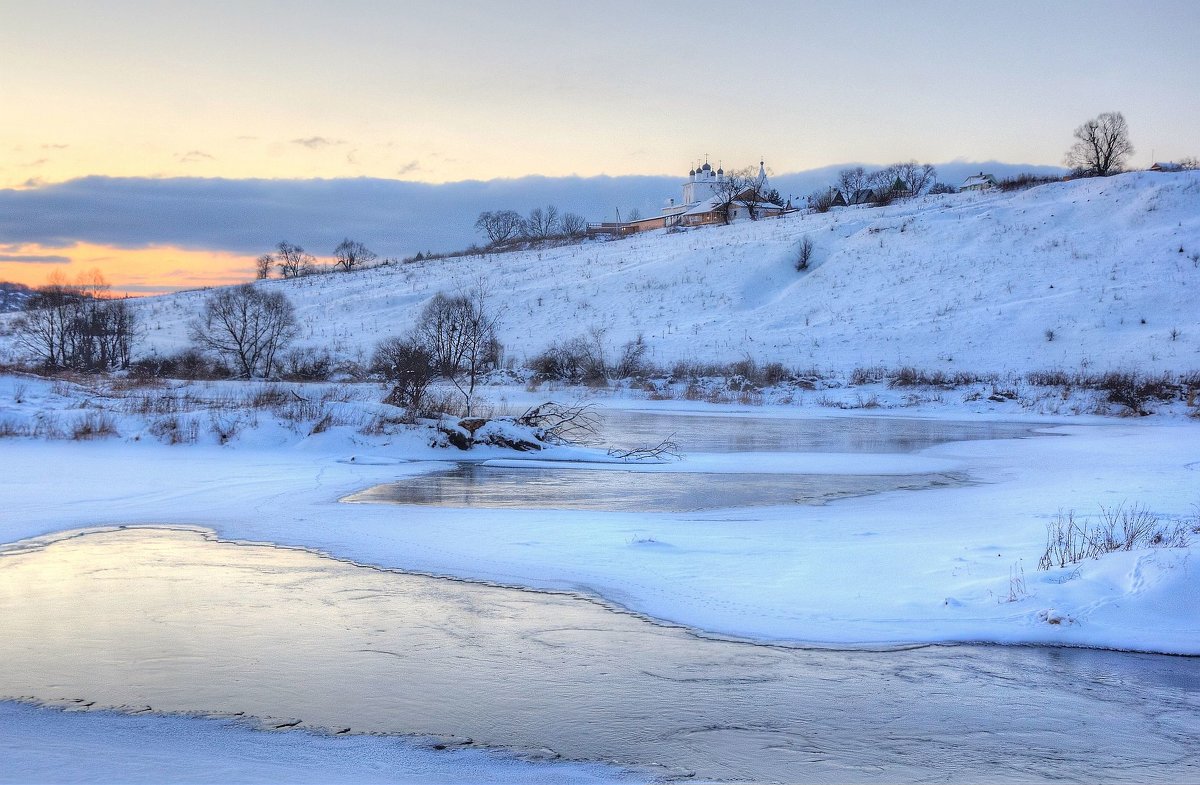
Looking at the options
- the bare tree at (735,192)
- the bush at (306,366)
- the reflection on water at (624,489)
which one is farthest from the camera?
the bare tree at (735,192)

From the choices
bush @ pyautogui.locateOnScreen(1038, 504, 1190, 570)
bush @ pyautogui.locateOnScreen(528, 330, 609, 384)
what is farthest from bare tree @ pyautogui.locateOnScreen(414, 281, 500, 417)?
bush @ pyautogui.locateOnScreen(1038, 504, 1190, 570)

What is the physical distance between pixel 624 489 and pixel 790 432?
1050 centimetres

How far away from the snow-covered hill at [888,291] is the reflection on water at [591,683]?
31717 millimetres

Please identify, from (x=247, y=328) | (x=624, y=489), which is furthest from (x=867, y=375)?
(x=247, y=328)

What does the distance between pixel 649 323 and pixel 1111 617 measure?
142 feet

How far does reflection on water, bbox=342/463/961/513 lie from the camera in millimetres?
13086

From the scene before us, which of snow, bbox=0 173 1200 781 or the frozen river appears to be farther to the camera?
snow, bbox=0 173 1200 781

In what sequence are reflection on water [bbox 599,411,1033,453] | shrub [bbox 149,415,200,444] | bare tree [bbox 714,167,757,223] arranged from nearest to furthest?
1. shrub [bbox 149,415,200,444]
2. reflection on water [bbox 599,411,1033,453]
3. bare tree [bbox 714,167,757,223]

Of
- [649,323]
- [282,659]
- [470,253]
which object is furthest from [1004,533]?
[470,253]

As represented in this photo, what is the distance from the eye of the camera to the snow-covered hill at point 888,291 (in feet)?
126

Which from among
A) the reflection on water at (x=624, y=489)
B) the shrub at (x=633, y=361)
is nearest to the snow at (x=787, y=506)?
the reflection on water at (x=624, y=489)

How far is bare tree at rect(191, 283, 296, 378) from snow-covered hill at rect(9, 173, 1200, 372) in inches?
233

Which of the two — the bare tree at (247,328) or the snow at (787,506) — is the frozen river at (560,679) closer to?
the snow at (787,506)

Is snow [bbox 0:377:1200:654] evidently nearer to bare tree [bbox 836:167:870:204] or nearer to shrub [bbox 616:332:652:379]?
shrub [bbox 616:332:652:379]
